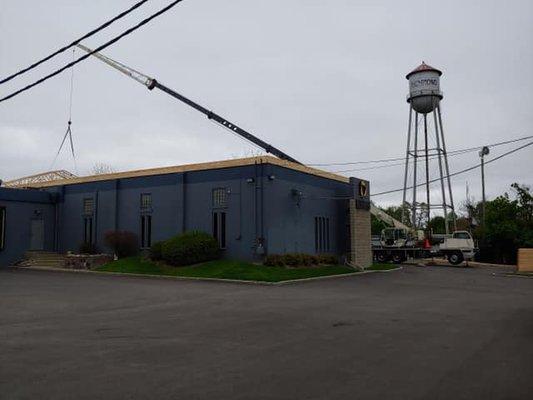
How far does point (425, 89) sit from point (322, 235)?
20499 mm

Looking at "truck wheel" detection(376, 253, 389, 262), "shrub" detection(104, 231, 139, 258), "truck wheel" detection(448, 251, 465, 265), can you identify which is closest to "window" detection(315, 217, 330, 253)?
"truck wheel" detection(376, 253, 389, 262)

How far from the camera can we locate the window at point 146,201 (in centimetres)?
3231

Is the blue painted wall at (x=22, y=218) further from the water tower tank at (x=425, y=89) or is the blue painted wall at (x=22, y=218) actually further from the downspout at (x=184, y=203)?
the water tower tank at (x=425, y=89)

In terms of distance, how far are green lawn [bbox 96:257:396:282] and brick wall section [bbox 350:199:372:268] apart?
3.44 meters

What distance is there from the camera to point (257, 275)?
2306cm

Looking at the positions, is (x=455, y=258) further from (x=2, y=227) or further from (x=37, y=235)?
(x=2, y=227)

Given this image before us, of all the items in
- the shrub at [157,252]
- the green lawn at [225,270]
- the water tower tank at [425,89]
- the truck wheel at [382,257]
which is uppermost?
the water tower tank at [425,89]

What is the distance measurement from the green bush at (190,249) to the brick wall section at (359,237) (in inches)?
373

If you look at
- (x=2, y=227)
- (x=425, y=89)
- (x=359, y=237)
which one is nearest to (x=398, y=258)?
(x=359, y=237)

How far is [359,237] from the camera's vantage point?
3347cm

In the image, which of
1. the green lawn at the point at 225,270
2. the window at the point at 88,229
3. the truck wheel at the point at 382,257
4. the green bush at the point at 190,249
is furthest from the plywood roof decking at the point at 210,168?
the truck wheel at the point at 382,257

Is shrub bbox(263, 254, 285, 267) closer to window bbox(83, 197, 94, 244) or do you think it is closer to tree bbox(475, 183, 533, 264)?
window bbox(83, 197, 94, 244)

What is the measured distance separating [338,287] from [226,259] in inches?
363

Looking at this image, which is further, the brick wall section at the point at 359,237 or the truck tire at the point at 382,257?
the truck tire at the point at 382,257
